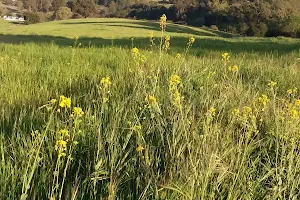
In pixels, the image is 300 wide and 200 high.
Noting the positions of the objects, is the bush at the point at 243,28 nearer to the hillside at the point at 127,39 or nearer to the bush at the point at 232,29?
the bush at the point at 232,29

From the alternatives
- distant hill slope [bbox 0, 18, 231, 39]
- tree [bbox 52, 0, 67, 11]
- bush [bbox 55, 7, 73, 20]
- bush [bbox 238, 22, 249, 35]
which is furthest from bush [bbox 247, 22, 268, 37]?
tree [bbox 52, 0, 67, 11]

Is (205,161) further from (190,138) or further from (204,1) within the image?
(204,1)

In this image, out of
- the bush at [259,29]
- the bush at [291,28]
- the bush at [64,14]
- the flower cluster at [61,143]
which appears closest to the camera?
the flower cluster at [61,143]

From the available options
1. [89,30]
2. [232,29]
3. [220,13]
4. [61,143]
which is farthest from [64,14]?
[61,143]

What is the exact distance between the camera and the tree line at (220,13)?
5728 cm

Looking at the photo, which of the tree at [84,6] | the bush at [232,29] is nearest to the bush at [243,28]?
the bush at [232,29]

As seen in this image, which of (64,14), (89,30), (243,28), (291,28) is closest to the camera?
(89,30)

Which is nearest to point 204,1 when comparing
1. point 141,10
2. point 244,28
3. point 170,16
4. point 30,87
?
point 170,16

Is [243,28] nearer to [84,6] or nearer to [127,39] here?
[84,6]

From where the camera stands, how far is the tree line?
188ft

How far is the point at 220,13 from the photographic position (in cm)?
7231

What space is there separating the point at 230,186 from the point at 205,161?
199mm

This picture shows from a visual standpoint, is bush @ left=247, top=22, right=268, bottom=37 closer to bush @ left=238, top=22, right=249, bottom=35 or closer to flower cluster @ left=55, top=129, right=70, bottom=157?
bush @ left=238, top=22, right=249, bottom=35

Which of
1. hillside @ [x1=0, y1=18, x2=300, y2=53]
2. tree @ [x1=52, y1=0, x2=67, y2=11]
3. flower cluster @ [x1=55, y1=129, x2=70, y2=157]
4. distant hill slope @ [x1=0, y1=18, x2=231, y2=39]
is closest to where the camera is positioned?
flower cluster @ [x1=55, y1=129, x2=70, y2=157]
